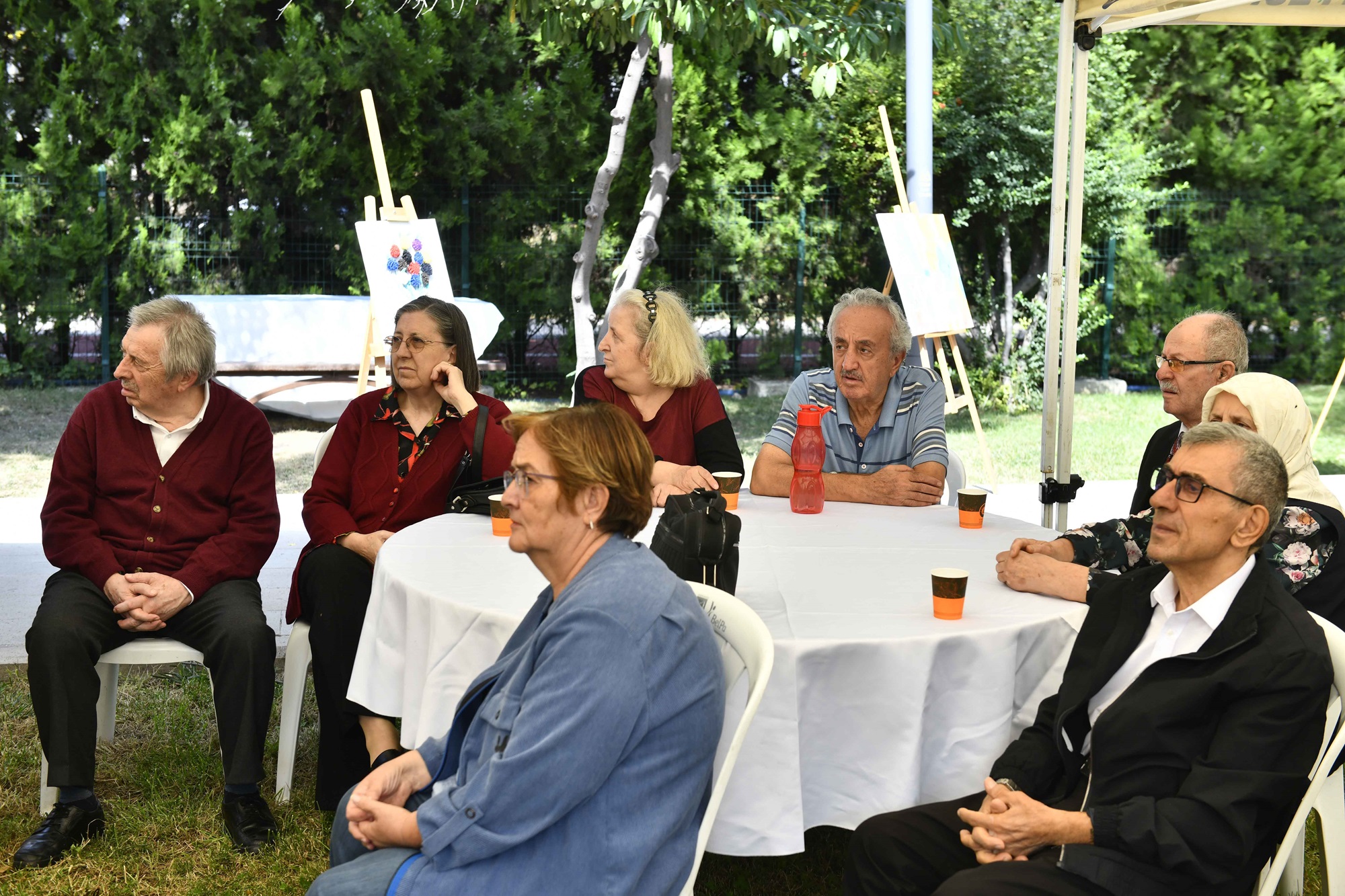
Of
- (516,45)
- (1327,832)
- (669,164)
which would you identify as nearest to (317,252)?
(516,45)

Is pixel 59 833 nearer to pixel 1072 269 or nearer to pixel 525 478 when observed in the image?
pixel 525 478

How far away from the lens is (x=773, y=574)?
2.70 metres

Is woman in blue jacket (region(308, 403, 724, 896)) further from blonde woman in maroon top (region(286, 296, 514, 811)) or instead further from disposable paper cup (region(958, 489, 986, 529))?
disposable paper cup (region(958, 489, 986, 529))

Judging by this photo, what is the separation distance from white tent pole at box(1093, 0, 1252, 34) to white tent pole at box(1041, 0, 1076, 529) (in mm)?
127

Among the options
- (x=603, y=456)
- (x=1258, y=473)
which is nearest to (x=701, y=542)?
(x=603, y=456)

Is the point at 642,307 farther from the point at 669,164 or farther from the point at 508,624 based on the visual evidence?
the point at 669,164

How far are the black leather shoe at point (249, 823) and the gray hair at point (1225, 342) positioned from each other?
2.72 metres

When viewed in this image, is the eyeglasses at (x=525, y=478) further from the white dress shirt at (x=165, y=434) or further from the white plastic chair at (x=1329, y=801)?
the white dress shirt at (x=165, y=434)

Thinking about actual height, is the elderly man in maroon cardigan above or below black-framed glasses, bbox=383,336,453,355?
below

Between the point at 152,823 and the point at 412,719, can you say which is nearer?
the point at 412,719

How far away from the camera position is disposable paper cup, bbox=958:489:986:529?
319 cm

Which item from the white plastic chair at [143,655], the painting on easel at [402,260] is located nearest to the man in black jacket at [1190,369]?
the white plastic chair at [143,655]

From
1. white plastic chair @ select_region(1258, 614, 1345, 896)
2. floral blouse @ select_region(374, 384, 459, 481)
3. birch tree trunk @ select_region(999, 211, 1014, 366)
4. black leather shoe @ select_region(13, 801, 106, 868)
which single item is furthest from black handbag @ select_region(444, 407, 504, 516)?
birch tree trunk @ select_region(999, 211, 1014, 366)

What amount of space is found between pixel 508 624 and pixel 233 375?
345 inches
